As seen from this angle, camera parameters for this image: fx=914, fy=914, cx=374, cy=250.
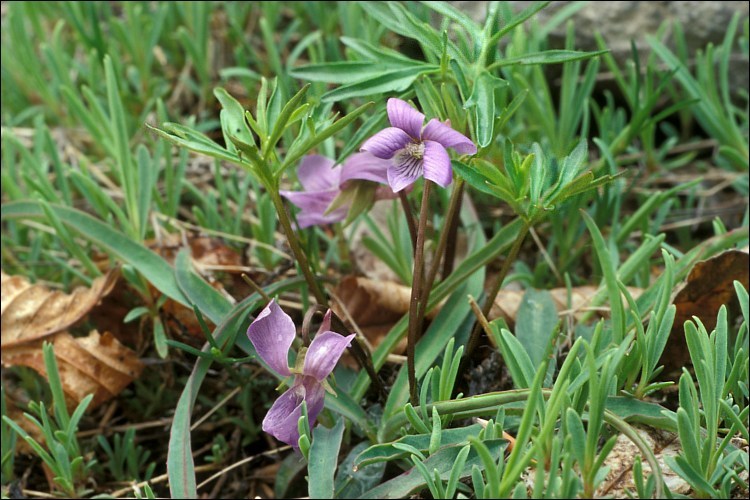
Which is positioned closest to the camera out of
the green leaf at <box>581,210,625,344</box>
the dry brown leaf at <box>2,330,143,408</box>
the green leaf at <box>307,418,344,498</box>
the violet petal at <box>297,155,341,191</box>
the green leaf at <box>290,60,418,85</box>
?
the green leaf at <box>307,418,344,498</box>

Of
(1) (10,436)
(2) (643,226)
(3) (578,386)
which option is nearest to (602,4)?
(2) (643,226)

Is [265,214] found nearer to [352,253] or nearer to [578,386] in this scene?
[352,253]

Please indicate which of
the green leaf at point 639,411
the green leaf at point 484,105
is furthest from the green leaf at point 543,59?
the green leaf at point 639,411

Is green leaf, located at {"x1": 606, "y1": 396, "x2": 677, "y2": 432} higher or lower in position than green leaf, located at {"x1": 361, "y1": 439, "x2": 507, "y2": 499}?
higher

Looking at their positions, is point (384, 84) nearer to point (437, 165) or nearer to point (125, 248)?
point (437, 165)

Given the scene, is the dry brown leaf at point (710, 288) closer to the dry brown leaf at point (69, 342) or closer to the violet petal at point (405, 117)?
the violet petal at point (405, 117)

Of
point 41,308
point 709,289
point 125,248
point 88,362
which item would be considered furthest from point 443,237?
point 41,308

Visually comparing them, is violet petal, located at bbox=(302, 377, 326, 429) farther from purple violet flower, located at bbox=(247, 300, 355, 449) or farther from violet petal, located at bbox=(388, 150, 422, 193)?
violet petal, located at bbox=(388, 150, 422, 193)

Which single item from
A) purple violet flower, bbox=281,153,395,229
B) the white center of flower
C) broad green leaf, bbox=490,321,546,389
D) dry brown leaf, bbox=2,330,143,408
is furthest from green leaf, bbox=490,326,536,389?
dry brown leaf, bbox=2,330,143,408
